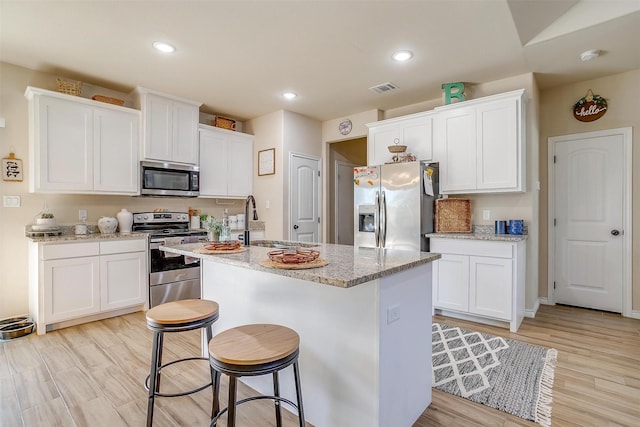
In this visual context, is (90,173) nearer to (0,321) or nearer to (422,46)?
(0,321)

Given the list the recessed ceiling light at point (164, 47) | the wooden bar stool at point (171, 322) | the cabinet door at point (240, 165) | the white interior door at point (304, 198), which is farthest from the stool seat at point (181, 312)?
the cabinet door at point (240, 165)

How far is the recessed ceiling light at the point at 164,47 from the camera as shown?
9.12ft

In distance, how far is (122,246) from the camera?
3.45 metres

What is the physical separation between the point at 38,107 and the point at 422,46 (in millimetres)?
3669

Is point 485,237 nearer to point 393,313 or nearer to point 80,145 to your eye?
point 393,313

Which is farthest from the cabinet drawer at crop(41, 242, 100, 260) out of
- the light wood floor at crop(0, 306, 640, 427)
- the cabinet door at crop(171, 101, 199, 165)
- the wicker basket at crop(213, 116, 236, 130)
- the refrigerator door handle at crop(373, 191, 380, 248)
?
the refrigerator door handle at crop(373, 191, 380, 248)

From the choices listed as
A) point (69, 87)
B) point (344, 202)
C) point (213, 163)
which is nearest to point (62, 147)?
point (69, 87)

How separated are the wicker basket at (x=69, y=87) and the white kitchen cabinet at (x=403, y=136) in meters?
3.34

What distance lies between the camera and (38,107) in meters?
3.09

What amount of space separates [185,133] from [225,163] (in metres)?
0.73

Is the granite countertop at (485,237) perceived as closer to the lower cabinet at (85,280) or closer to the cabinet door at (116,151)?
the lower cabinet at (85,280)

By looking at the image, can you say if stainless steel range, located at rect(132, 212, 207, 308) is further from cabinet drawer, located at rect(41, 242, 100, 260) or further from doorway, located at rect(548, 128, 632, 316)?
doorway, located at rect(548, 128, 632, 316)

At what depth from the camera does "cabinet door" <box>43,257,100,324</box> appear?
118 inches

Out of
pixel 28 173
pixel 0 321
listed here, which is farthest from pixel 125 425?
pixel 28 173
